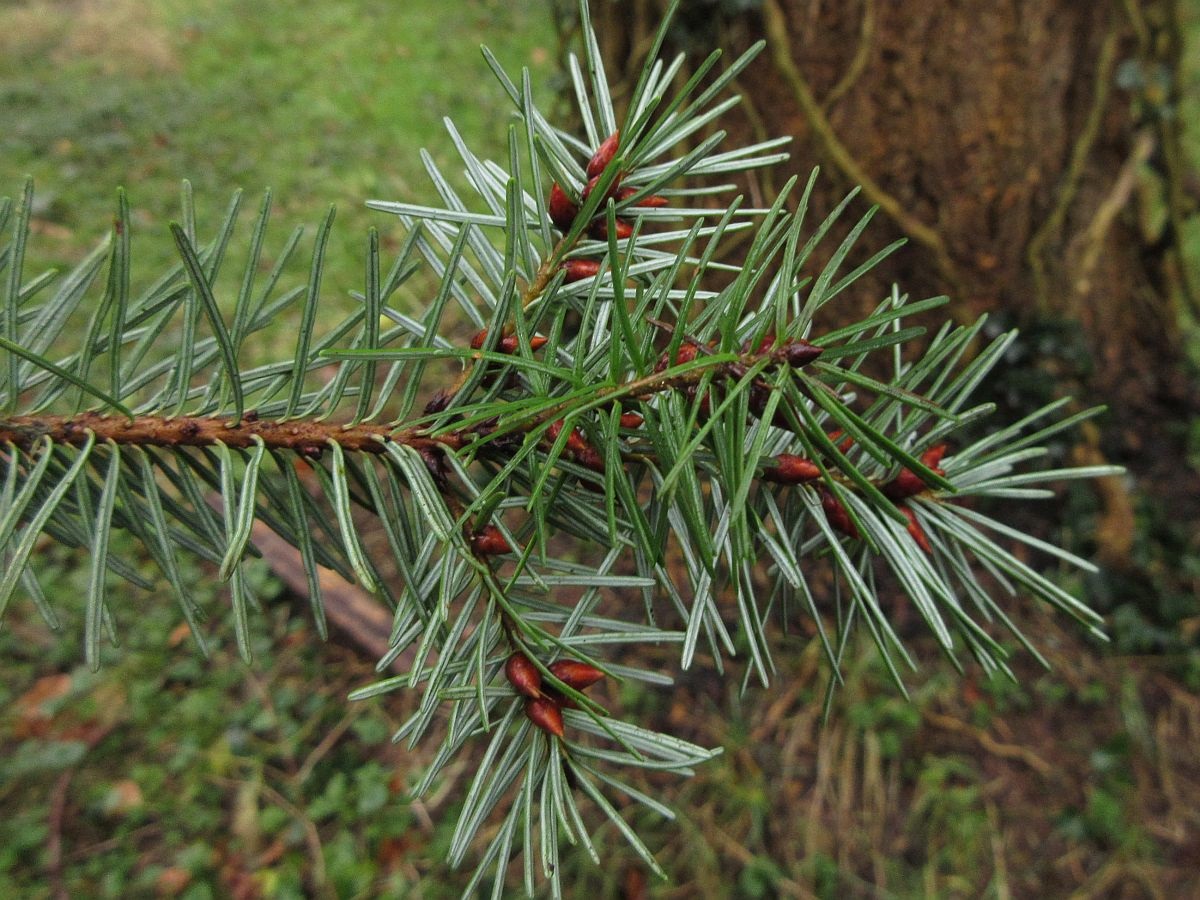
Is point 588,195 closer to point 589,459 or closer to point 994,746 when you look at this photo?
point 589,459

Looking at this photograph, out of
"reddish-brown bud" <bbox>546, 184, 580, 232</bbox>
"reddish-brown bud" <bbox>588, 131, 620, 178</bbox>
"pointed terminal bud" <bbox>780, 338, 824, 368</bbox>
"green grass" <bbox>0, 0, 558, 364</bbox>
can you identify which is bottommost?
"green grass" <bbox>0, 0, 558, 364</bbox>

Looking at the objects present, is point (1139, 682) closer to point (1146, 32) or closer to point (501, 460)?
point (1146, 32)

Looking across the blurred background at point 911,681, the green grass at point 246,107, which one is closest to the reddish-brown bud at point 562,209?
the blurred background at point 911,681

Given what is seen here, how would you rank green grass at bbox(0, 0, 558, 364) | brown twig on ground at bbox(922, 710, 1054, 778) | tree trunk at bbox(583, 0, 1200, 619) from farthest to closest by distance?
green grass at bbox(0, 0, 558, 364) → brown twig on ground at bbox(922, 710, 1054, 778) → tree trunk at bbox(583, 0, 1200, 619)

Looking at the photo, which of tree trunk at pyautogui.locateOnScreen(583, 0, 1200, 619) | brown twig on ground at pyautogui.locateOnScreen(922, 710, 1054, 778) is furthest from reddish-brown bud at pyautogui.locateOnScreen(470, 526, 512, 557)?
brown twig on ground at pyautogui.locateOnScreen(922, 710, 1054, 778)

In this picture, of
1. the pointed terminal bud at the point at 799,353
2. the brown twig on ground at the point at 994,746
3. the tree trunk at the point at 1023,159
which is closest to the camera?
the pointed terminal bud at the point at 799,353

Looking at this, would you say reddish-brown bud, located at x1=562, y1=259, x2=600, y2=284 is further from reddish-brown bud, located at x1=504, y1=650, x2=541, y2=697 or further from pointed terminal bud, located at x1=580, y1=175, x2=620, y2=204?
reddish-brown bud, located at x1=504, y1=650, x2=541, y2=697

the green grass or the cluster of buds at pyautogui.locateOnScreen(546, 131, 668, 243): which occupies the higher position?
the cluster of buds at pyautogui.locateOnScreen(546, 131, 668, 243)

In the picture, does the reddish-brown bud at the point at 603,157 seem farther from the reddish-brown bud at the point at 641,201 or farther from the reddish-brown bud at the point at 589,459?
the reddish-brown bud at the point at 589,459
